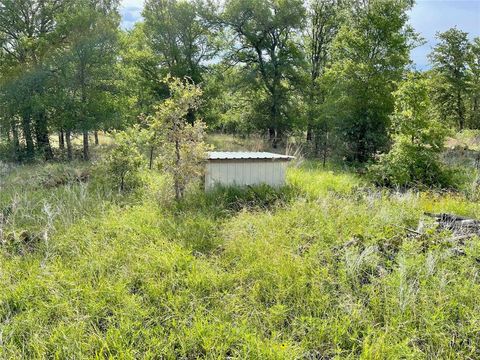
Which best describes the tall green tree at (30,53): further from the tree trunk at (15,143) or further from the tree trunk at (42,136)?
the tree trunk at (15,143)

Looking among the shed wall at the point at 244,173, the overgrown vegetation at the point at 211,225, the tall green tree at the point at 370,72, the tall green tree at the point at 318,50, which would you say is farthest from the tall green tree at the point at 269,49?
the shed wall at the point at 244,173

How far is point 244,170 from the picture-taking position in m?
6.39

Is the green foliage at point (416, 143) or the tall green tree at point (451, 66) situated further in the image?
the tall green tree at point (451, 66)

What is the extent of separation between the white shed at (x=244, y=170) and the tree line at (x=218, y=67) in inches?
150

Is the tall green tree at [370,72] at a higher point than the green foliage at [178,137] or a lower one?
higher

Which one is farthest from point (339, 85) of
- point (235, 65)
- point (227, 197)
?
point (227, 197)

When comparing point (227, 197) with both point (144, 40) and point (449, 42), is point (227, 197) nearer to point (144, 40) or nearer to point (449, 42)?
point (144, 40)

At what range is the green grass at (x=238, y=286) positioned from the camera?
2.38 m

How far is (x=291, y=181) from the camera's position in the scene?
695cm

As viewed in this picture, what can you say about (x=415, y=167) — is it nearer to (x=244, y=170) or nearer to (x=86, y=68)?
(x=244, y=170)

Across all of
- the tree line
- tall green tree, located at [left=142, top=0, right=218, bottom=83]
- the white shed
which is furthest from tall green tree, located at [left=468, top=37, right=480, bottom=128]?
the white shed

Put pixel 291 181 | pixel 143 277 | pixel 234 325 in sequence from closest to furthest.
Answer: pixel 234 325 → pixel 143 277 → pixel 291 181

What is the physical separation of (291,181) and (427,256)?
12.7 ft

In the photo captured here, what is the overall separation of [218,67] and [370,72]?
25.2 feet
